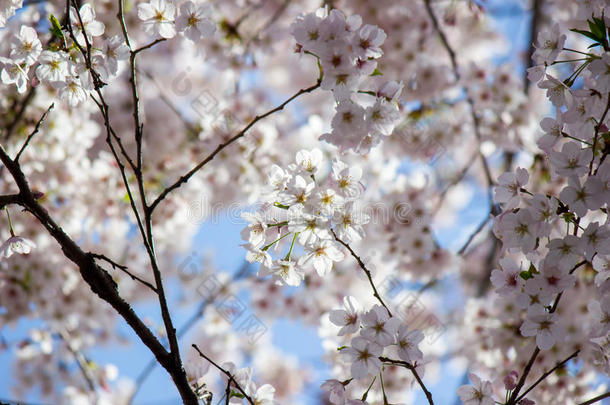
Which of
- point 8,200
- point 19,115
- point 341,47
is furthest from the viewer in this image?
point 19,115

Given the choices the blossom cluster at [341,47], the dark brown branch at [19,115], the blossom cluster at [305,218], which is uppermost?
the dark brown branch at [19,115]

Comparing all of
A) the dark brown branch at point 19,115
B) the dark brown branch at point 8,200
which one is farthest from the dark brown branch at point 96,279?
the dark brown branch at point 19,115

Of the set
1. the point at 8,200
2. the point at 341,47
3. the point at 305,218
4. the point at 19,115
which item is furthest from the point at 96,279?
the point at 19,115

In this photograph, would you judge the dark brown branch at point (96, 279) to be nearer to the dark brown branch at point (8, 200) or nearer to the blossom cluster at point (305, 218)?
the dark brown branch at point (8, 200)

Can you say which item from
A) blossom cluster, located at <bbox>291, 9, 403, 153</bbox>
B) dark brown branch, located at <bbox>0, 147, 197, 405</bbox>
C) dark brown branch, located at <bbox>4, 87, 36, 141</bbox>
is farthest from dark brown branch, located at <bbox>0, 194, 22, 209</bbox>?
dark brown branch, located at <bbox>4, 87, 36, 141</bbox>

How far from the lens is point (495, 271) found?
61.7 inches

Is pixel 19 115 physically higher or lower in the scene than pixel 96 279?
higher

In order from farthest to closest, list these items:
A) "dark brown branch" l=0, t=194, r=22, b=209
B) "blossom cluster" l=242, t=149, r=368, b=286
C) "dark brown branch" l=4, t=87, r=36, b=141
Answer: "dark brown branch" l=4, t=87, r=36, b=141
"blossom cluster" l=242, t=149, r=368, b=286
"dark brown branch" l=0, t=194, r=22, b=209

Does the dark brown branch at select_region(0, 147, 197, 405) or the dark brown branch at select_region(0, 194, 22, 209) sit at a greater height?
the dark brown branch at select_region(0, 194, 22, 209)

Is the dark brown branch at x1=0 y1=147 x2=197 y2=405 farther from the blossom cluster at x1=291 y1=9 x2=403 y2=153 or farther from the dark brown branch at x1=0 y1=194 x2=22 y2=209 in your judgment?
the blossom cluster at x1=291 y1=9 x2=403 y2=153

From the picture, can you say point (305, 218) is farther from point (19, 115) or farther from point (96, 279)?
point (19, 115)

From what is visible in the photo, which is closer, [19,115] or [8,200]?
[8,200]

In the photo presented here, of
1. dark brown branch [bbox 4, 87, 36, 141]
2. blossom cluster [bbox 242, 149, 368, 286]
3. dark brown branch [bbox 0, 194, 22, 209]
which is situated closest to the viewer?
dark brown branch [bbox 0, 194, 22, 209]

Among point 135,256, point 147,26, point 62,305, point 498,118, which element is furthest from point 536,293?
point 135,256
